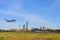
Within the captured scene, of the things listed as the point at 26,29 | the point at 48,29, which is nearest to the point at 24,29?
the point at 26,29

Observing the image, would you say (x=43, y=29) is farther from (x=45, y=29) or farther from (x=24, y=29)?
(x=24, y=29)

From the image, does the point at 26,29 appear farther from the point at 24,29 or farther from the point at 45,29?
the point at 45,29

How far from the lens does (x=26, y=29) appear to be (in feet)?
182

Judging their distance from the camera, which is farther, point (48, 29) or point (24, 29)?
point (48, 29)

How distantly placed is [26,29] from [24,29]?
27.0 inches

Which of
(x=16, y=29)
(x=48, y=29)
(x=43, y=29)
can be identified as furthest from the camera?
(x=48, y=29)

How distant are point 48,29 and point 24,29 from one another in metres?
14.0

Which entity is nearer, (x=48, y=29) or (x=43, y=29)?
(x=43, y=29)

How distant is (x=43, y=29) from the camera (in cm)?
6144

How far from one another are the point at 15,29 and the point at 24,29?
307 cm

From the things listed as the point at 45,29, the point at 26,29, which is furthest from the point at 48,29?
the point at 26,29

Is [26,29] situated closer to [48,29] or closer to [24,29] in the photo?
[24,29]

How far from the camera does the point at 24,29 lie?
5547 cm

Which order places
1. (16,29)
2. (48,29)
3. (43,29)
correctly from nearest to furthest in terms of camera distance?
(16,29) < (43,29) < (48,29)
